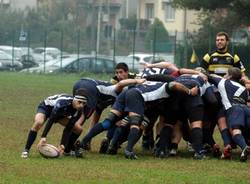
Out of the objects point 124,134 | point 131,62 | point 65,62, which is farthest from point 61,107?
point 131,62

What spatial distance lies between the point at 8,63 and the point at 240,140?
128 ft

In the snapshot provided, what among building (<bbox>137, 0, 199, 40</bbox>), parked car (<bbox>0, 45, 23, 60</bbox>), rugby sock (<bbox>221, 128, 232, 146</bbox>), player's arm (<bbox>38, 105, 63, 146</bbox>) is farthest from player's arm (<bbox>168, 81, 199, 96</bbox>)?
building (<bbox>137, 0, 199, 40</bbox>)

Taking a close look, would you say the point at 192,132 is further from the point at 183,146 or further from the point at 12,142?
the point at 12,142

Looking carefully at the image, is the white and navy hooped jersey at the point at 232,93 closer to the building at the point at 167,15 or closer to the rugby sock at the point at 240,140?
the rugby sock at the point at 240,140

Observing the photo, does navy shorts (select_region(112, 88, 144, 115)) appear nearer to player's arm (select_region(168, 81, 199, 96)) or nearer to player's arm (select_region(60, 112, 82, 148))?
player's arm (select_region(168, 81, 199, 96))

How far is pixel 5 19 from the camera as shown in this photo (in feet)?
235

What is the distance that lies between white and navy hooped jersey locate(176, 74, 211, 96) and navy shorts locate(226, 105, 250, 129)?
0.62 meters

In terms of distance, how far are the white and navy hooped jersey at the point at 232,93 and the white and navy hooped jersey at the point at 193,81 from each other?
1.03ft

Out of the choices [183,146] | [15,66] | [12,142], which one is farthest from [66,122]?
[15,66]

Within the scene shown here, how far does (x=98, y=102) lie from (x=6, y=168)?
11.0ft

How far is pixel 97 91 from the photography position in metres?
14.5

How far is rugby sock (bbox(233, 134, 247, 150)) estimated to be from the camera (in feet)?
44.5

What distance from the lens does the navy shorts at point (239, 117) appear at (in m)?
14.0

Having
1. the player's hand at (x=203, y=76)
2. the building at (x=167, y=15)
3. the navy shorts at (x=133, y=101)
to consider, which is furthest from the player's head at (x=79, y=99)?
the building at (x=167, y=15)
